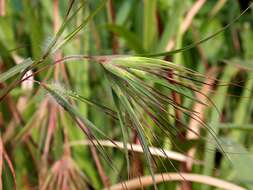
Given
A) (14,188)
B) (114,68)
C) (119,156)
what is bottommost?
(119,156)

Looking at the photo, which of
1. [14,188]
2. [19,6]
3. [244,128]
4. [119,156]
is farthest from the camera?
[19,6]

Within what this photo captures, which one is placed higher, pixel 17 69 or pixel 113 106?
pixel 17 69

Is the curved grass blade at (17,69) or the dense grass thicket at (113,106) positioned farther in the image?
the dense grass thicket at (113,106)

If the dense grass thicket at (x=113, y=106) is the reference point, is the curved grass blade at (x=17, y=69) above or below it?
above

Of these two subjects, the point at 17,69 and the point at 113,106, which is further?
the point at 113,106

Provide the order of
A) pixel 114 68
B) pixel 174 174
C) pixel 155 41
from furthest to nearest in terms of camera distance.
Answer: pixel 155 41 < pixel 174 174 < pixel 114 68

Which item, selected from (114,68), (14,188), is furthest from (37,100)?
(114,68)

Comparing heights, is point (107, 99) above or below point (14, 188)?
below

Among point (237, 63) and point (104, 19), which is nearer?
point (237, 63)

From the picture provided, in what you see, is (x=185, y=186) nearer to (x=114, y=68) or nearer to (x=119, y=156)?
(x=119, y=156)

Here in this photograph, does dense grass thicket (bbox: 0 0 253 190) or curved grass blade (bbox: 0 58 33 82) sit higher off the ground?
curved grass blade (bbox: 0 58 33 82)

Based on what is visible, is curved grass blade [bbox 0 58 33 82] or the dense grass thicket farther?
the dense grass thicket
